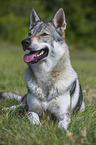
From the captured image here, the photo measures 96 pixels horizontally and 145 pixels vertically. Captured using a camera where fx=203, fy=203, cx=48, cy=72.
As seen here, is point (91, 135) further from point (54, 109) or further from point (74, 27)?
point (74, 27)

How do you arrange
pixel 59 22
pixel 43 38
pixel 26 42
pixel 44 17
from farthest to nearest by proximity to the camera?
pixel 44 17, pixel 59 22, pixel 43 38, pixel 26 42

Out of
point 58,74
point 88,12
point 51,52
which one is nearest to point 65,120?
point 58,74

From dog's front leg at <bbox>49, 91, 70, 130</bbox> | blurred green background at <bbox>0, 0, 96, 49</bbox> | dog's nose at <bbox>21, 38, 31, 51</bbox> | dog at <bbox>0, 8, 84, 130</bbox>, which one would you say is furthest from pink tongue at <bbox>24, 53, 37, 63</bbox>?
blurred green background at <bbox>0, 0, 96, 49</bbox>

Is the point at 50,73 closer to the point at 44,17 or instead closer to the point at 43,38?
the point at 43,38

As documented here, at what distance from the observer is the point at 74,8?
2783 cm

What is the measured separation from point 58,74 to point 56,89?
226mm

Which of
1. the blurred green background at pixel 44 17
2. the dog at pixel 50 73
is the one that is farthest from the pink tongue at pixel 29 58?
the blurred green background at pixel 44 17

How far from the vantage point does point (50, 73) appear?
2.96m

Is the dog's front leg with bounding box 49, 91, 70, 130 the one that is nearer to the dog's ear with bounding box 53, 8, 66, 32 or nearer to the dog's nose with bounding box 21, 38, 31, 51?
the dog's nose with bounding box 21, 38, 31, 51

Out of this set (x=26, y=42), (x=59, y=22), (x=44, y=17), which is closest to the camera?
(x=26, y=42)

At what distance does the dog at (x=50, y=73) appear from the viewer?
9.18 feet

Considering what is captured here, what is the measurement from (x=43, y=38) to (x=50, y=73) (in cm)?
52

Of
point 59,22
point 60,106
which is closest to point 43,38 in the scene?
point 59,22

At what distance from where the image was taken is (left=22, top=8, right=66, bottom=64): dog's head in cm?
276
